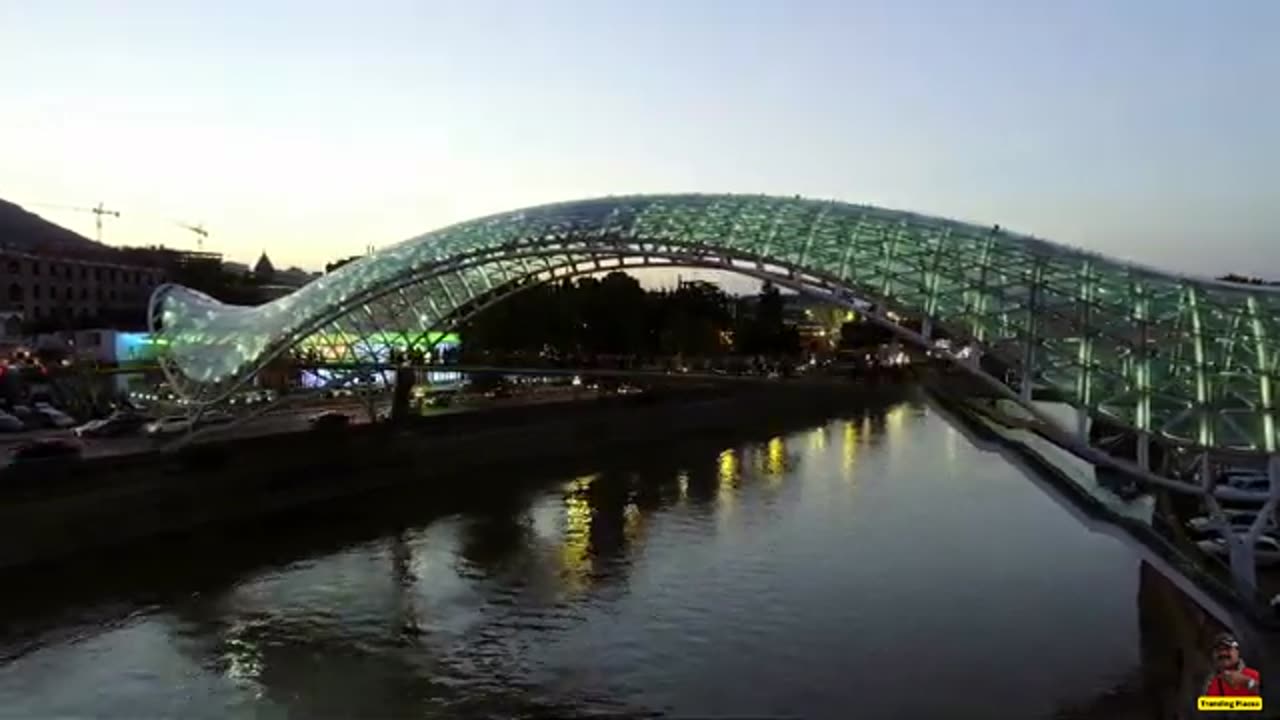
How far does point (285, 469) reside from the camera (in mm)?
34625

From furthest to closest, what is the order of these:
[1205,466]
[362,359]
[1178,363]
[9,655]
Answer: [362,359] < [9,655] < [1178,363] < [1205,466]

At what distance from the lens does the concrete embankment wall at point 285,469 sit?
26250mm

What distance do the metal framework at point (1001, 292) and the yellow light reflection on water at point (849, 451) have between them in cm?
1522

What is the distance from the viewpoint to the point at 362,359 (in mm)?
39531

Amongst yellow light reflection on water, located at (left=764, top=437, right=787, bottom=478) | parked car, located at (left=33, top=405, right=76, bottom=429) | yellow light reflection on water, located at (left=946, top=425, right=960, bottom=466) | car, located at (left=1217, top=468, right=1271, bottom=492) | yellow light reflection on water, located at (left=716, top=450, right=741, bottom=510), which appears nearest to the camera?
car, located at (left=1217, top=468, right=1271, bottom=492)

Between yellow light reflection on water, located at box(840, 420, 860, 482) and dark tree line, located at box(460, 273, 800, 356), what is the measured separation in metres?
16.0

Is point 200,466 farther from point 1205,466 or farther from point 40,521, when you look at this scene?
point 1205,466

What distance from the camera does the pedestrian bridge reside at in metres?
15.7

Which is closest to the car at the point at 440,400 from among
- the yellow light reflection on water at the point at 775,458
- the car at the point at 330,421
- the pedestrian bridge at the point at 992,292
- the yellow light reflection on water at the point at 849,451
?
the car at the point at 330,421

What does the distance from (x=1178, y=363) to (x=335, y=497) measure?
2686cm

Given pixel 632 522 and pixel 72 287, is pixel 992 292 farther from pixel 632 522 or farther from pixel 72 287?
pixel 72 287

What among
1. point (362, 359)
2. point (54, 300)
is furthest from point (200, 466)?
point (54, 300)

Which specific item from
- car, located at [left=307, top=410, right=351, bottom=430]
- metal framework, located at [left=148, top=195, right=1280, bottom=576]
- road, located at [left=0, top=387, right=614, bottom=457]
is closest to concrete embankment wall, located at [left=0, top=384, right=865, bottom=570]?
car, located at [left=307, top=410, right=351, bottom=430]

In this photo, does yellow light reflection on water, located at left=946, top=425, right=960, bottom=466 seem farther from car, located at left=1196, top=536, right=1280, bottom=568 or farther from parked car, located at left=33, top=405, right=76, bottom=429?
parked car, located at left=33, top=405, right=76, bottom=429
